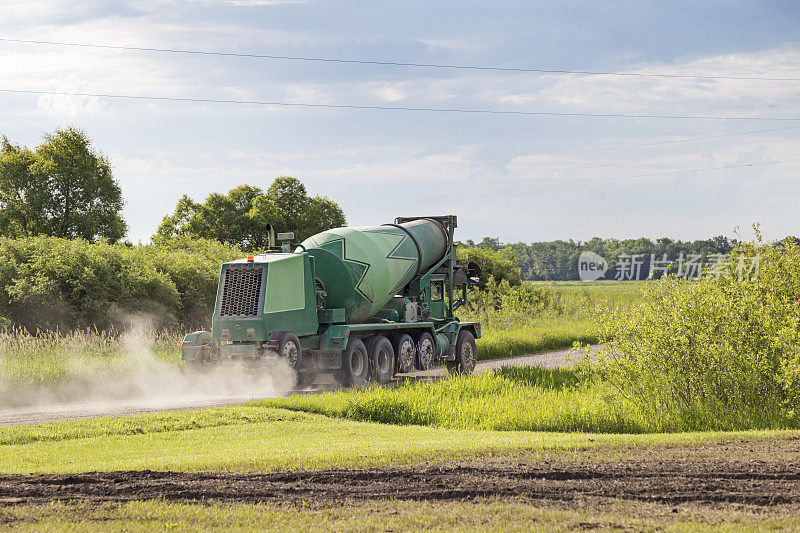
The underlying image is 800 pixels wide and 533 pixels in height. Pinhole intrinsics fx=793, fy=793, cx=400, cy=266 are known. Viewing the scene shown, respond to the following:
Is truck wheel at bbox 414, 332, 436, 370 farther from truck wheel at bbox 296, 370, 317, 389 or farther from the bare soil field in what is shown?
the bare soil field

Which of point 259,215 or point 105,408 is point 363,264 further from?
point 259,215

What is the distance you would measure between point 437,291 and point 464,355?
2.01 meters

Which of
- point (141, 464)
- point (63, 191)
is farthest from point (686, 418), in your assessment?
point (63, 191)

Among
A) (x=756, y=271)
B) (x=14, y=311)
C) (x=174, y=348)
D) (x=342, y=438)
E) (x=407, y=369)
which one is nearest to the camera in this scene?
(x=342, y=438)

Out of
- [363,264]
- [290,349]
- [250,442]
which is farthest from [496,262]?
[250,442]

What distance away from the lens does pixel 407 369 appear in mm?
20469

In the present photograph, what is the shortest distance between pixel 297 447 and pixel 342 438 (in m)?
1.11

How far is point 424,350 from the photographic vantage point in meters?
21.1

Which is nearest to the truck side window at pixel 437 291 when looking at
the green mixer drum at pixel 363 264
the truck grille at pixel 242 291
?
the green mixer drum at pixel 363 264

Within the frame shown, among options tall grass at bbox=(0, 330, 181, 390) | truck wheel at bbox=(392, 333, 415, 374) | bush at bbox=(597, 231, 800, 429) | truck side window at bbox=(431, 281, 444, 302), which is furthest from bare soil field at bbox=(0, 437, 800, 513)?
truck side window at bbox=(431, 281, 444, 302)

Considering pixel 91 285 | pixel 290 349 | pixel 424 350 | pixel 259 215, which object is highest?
pixel 259 215

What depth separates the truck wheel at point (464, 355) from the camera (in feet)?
74.3

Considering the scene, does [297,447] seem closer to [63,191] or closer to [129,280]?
[129,280]

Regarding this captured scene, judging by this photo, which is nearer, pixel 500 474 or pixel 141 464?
pixel 500 474
